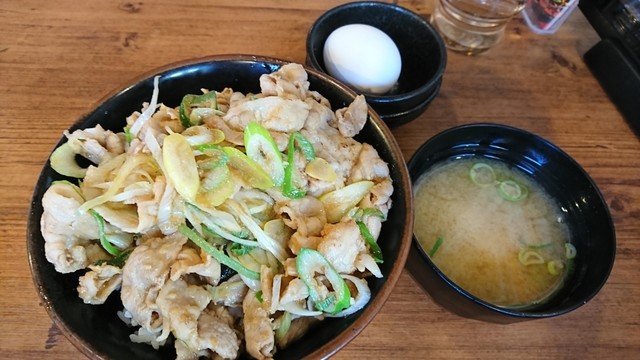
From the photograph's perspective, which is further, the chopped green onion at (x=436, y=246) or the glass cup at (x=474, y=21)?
the glass cup at (x=474, y=21)

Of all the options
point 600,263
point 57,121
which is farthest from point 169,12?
point 600,263

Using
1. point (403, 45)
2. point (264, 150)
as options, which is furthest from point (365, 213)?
point (403, 45)

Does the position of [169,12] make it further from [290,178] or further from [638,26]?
[638,26]

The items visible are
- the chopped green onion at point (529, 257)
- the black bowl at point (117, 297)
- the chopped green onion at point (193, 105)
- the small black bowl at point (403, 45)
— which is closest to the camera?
the black bowl at point (117, 297)

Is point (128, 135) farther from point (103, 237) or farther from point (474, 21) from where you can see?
point (474, 21)

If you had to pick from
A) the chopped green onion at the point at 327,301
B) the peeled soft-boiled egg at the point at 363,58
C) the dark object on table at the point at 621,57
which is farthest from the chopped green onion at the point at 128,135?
the dark object on table at the point at 621,57

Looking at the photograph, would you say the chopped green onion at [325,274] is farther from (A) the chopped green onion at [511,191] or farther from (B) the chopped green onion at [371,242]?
(A) the chopped green onion at [511,191]

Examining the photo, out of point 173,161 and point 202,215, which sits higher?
point 173,161
